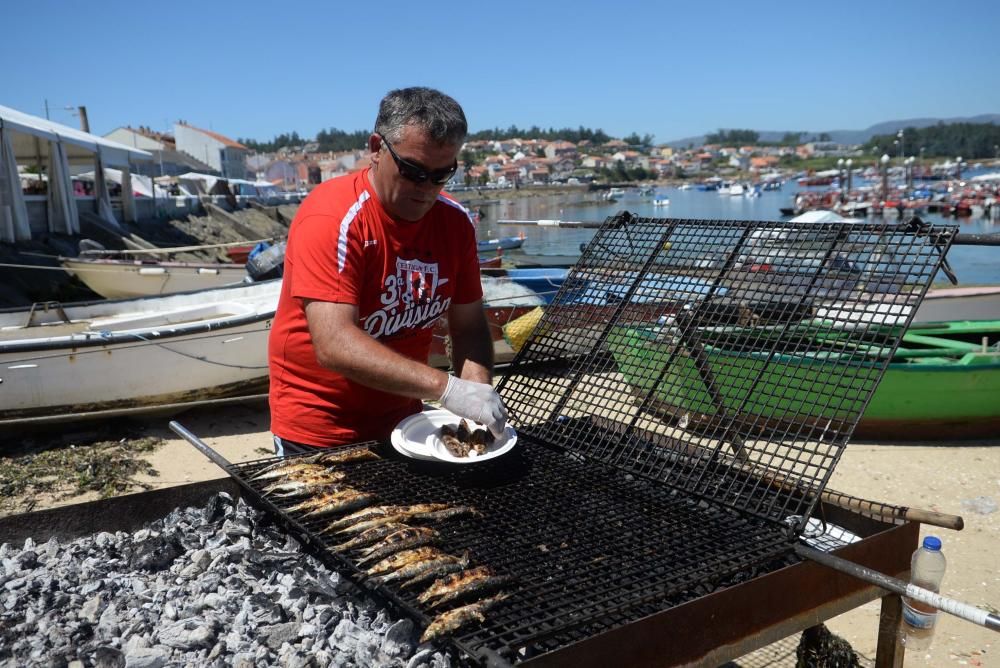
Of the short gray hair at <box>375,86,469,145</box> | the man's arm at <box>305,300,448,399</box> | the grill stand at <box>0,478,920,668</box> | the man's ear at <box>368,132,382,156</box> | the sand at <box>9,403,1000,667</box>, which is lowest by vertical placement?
the sand at <box>9,403,1000,667</box>

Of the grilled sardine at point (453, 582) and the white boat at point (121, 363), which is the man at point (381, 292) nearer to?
the grilled sardine at point (453, 582)

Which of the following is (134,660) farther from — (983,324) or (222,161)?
(222,161)

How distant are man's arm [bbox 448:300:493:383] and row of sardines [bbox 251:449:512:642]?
617 mm

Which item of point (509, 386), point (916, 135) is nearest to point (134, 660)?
point (509, 386)

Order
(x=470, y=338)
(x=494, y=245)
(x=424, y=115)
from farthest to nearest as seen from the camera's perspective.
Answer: (x=494, y=245)
(x=470, y=338)
(x=424, y=115)

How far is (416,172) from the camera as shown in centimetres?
276

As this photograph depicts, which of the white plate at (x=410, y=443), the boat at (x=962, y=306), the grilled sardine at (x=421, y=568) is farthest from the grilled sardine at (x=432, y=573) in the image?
the boat at (x=962, y=306)

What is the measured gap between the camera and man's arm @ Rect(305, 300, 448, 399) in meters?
2.71

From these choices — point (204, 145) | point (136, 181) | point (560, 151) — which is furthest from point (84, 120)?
point (560, 151)

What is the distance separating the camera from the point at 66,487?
7.33 meters

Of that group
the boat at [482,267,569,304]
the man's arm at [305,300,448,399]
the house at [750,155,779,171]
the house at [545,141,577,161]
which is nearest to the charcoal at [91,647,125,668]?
the man's arm at [305,300,448,399]

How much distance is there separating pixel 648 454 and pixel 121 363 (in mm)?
7330

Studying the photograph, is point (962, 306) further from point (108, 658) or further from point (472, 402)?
point (108, 658)

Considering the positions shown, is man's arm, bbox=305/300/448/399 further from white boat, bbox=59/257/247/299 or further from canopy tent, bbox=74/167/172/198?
canopy tent, bbox=74/167/172/198
